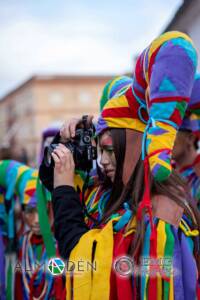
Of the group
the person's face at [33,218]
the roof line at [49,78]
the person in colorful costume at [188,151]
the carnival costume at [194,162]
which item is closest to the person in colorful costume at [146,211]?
the carnival costume at [194,162]

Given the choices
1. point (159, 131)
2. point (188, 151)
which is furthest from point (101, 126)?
point (188, 151)

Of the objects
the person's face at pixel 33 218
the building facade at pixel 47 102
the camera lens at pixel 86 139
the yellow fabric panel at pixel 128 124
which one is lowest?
the person's face at pixel 33 218

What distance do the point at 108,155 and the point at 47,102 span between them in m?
27.9

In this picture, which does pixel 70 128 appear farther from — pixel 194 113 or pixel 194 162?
pixel 194 162

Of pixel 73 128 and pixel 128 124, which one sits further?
pixel 73 128

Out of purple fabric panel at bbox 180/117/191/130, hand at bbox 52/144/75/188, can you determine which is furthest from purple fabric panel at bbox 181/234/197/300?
purple fabric panel at bbox 180/117/191/130

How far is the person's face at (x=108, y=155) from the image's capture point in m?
1.39

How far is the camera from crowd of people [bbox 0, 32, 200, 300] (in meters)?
1.16

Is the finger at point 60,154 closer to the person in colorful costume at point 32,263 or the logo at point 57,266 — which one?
the logo at point 57,266

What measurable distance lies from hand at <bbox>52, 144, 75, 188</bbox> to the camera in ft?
0.11

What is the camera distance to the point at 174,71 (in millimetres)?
1153

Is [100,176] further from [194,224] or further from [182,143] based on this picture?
[182,143]

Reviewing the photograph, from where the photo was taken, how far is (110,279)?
3.84 feet

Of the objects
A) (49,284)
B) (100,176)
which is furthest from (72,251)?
(49,284)
